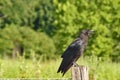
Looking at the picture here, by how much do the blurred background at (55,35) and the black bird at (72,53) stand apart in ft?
5.80

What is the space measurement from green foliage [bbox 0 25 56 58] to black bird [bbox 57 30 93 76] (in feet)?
141

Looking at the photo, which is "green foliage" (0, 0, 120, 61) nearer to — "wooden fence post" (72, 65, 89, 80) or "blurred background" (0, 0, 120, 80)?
"blurred background" (0, 0, 120, 80)

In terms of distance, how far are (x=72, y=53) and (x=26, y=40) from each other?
46624 millimetres

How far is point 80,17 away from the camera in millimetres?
34938

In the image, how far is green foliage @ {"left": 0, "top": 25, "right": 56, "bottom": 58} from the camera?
55.1 meters

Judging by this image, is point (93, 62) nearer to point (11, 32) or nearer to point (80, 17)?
point (80, 17)

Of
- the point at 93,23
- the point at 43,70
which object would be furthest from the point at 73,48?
the point at 93,23

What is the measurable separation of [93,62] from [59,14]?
22.7 meters

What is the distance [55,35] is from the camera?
5050cm

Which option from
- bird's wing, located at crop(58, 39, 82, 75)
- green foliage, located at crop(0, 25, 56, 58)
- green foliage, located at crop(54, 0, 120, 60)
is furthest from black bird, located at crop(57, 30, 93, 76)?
green foliage, located at crop(0, 25, 56, 58)

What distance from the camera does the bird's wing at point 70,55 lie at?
1039 cm

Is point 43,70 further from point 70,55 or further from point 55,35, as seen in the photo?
point 55,35

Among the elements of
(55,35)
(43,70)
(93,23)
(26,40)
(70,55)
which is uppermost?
(70,55)

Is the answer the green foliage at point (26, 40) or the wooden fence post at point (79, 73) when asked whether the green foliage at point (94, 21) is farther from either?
the wooden fence post at point (79, 73)
